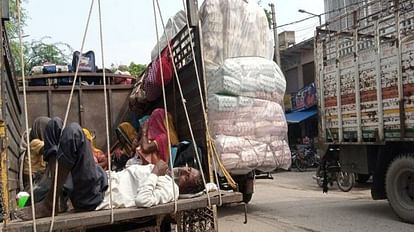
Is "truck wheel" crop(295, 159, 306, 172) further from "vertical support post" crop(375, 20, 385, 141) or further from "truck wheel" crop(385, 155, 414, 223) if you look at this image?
"vertical support post" crop(375, 20, 385, 141)

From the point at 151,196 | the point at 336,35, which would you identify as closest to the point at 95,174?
the point at 151,196

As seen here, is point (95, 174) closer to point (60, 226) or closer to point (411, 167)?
point (60, 226)

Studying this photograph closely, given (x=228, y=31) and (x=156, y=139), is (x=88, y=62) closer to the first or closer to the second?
(x=228, y=31)

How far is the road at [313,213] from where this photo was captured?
625 centimetres

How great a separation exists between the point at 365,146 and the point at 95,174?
4931mm

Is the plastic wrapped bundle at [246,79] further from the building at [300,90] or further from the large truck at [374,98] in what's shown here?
the building at [300,90]

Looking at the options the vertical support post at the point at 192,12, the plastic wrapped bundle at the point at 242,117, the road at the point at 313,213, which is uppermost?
the vertical support post at the point at 192,12

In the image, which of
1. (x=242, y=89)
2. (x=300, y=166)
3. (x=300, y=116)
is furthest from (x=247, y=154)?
(x=300, y=116)

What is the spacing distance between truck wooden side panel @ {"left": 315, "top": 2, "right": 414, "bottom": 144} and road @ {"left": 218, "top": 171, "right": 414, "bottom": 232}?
1.10 meters

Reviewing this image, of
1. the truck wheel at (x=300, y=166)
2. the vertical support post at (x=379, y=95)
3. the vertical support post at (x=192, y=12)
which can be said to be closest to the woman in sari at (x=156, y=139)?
the vertical support post at (x=192, y=12)

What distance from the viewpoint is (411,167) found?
245 inches

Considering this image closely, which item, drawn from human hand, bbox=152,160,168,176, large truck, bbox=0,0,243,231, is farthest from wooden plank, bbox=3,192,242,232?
human hand, bbox=152,160,168,176

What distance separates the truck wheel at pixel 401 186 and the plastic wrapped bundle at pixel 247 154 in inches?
62.9

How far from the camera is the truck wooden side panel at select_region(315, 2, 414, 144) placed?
615cm
